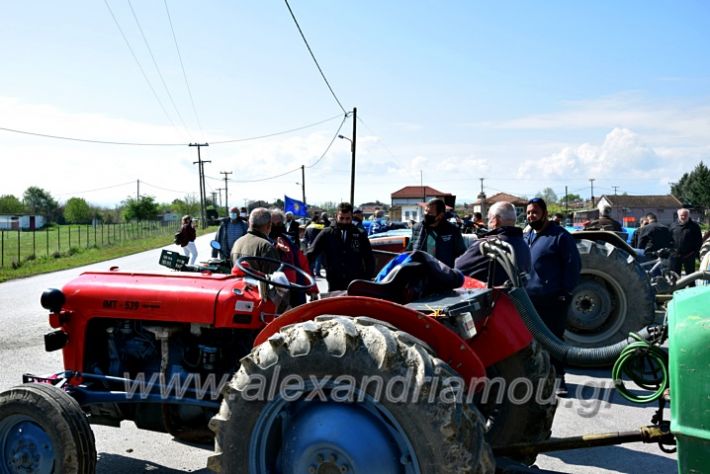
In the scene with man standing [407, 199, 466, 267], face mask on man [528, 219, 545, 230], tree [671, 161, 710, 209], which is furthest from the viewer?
tree [671, 161, 710, 209]

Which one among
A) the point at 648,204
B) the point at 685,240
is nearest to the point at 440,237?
the point at 685,240

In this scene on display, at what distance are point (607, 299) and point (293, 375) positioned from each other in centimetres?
591

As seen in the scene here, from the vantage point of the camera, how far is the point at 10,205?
109 meters

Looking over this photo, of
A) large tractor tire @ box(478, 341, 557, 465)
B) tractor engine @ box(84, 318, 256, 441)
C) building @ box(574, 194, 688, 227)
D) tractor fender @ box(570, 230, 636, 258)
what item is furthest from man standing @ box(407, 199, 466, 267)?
building @ box(574, 194, 688, 227)

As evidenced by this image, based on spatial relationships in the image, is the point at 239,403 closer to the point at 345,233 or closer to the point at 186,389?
the point at 186,389

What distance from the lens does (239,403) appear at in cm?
300

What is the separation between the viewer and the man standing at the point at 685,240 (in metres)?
13.0

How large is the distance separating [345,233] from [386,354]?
4.70 metres

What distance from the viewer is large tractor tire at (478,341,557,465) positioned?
396 centimetres

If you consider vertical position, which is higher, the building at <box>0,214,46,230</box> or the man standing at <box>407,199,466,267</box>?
the man standing at <box>407,199,466,267</box>

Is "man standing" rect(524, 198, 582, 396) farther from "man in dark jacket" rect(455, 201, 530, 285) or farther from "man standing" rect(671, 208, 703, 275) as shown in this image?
"man standing" rect(671, 208, 703, 275)

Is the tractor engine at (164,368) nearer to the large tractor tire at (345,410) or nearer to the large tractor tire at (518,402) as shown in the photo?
the large tractor tire at (345,410)

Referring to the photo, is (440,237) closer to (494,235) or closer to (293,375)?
(494,235)

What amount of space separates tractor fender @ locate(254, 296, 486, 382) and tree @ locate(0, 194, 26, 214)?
119975 millimetres
